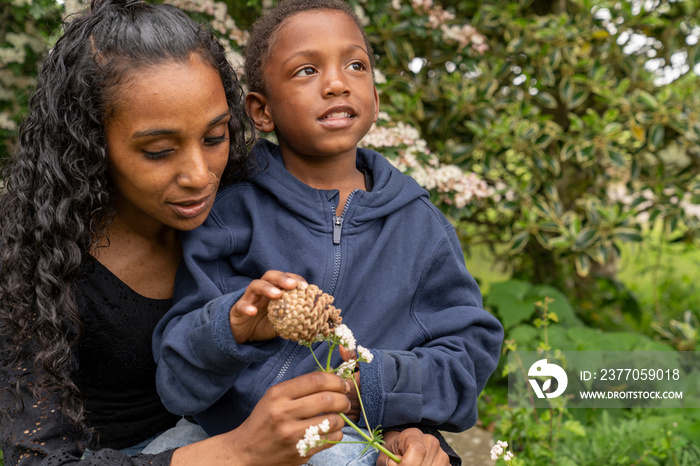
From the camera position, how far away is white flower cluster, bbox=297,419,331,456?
123 centimetres

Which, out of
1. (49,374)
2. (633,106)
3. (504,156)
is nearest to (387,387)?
(49,374)

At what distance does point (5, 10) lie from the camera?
3.14m

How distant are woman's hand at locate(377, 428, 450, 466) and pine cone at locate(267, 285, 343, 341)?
40 centimetres

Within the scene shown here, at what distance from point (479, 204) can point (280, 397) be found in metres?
2.50

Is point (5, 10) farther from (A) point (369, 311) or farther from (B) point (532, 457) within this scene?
(B) point (532, 457)

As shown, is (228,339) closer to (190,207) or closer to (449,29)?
(190,207)

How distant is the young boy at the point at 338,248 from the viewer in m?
1.57

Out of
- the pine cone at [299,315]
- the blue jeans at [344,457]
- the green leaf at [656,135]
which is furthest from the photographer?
the green leaf at [656,135]

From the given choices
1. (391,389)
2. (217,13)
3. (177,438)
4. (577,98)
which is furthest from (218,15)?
(577,98)

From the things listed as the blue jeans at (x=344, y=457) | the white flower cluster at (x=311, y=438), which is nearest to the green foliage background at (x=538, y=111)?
the blue jeans at (x=344, y=457)

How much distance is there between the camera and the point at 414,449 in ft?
4.70

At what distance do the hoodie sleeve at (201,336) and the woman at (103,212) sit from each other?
0.09 meters

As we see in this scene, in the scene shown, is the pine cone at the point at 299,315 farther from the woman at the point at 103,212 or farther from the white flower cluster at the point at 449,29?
the white flower cluster at the point at 449,29

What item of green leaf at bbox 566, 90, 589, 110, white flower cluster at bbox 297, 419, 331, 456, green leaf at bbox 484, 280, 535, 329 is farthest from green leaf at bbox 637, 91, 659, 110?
white flower cluster at bbox 297, 419, 331, 456
